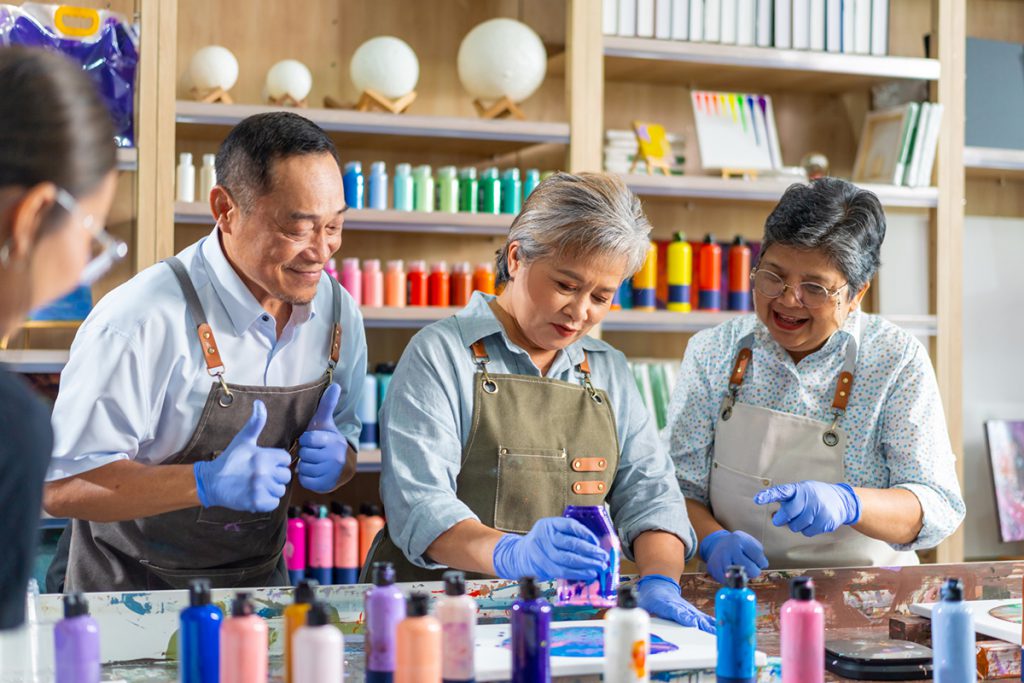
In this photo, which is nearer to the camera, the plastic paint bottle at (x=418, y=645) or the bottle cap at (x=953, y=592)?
the plastic paint bottle at (x=418, y=645)

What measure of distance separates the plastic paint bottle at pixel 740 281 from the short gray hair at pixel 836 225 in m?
1.52

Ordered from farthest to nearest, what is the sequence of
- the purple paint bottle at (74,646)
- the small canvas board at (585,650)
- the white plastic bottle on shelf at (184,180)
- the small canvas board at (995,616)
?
the white plastic bottle on shelf at (184,180), the small canvas board at (995,616), the small canvas board at (585,650), the purple paint bottle at (74,646)

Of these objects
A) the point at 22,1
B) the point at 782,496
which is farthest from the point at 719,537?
the point at 22,1

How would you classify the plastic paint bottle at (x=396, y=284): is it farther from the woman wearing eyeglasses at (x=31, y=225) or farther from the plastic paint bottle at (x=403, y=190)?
the woman wearing eyeglasses at (x=31, y=225)

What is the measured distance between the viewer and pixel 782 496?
1.95 metres

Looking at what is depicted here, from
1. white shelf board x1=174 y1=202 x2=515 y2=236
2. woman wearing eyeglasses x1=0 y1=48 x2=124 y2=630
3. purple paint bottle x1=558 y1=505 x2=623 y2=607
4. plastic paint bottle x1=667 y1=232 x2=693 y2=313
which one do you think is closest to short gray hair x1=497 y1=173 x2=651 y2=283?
purple paint bottle x1=558 y1=505 x2=623 y2=607

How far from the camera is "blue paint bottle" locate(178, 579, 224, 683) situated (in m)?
1.23

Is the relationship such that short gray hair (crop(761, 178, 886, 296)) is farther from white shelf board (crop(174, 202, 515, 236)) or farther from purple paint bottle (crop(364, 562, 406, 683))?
white shelf board (crop(174, 202, 515, 236))

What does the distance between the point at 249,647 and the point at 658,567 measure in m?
0.87

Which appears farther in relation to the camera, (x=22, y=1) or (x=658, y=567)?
(x=22, y=1)

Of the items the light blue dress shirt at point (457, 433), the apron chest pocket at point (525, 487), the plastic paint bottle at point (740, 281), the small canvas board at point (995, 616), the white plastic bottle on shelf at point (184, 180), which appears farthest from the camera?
the plastic paint bottle at point (740, 281)

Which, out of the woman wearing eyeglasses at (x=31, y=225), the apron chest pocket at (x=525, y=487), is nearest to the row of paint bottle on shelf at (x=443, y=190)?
the apron chest pocket at (x=525, y=487)

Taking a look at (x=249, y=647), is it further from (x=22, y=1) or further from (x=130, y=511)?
(x=22, y=1)

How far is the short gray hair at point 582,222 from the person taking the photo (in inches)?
73.5
